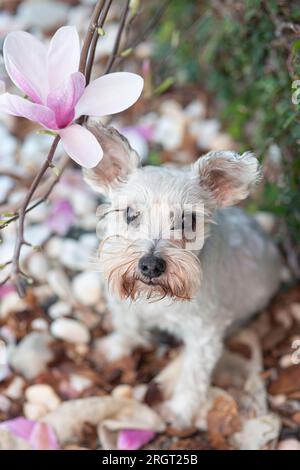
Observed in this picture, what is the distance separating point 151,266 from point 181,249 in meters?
0.15

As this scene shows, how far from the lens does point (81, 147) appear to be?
1.87 m

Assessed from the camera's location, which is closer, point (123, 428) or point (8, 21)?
point (123, 428)

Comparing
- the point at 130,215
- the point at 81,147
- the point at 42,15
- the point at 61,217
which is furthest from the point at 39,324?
the point at 42,15

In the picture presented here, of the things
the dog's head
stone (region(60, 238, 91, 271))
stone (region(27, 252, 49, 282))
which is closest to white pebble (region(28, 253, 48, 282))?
stone (region(27, 252, 49, 282))

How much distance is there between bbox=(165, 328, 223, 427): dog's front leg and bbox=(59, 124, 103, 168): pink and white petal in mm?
1050

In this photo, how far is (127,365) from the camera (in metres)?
2.99

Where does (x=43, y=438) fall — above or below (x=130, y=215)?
below

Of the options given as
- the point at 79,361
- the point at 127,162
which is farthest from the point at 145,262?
the point at 79,361

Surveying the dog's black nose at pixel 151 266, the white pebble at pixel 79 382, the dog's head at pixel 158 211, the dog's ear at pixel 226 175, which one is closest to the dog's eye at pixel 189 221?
the dog's head at pixel 158 211

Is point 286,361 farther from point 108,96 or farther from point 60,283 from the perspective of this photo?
point 108,96

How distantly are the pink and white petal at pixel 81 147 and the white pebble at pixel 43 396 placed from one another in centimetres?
132

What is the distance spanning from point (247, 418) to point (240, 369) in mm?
299

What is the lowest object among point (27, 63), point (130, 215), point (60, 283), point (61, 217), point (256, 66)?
point (60, 283)
